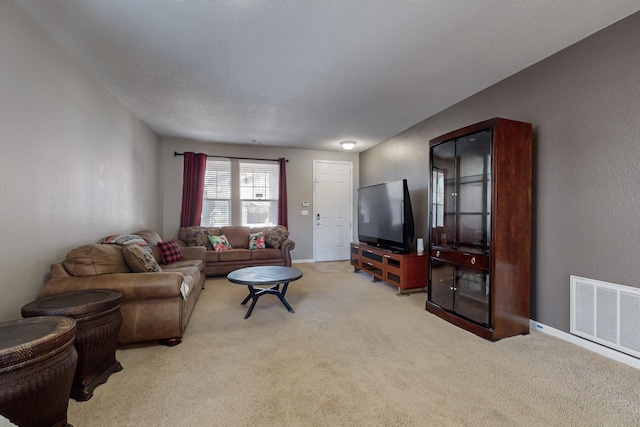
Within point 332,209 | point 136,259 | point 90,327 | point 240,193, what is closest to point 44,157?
point 136,259

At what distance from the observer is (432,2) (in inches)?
72.0

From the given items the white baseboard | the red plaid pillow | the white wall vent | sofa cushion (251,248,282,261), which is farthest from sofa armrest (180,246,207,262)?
the white wall vent

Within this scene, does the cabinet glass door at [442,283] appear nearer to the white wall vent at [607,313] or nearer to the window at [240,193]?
the white wall vent at [607,313]

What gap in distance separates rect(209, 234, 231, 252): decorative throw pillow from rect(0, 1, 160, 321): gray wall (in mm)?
1690

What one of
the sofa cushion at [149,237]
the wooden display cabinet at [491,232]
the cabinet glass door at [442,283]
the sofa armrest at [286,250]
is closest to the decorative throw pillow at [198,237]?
the sofa cushion at [149,237]

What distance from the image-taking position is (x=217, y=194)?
560 centimetres

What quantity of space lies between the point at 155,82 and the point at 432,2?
281cm

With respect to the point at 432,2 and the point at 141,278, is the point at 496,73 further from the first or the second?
the point at 141,278

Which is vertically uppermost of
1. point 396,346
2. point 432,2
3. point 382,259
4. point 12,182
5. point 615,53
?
point 432,2

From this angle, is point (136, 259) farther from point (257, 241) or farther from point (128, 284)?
point (257, 241)

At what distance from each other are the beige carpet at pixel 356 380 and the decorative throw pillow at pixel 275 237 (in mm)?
2298

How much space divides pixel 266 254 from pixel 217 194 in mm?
1753

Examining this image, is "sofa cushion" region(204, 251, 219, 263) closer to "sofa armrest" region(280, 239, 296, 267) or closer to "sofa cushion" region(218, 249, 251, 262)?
"sofa cushion" region(218, 249, 251, 262)

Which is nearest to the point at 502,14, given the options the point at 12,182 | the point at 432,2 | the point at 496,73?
the point at 432,2
